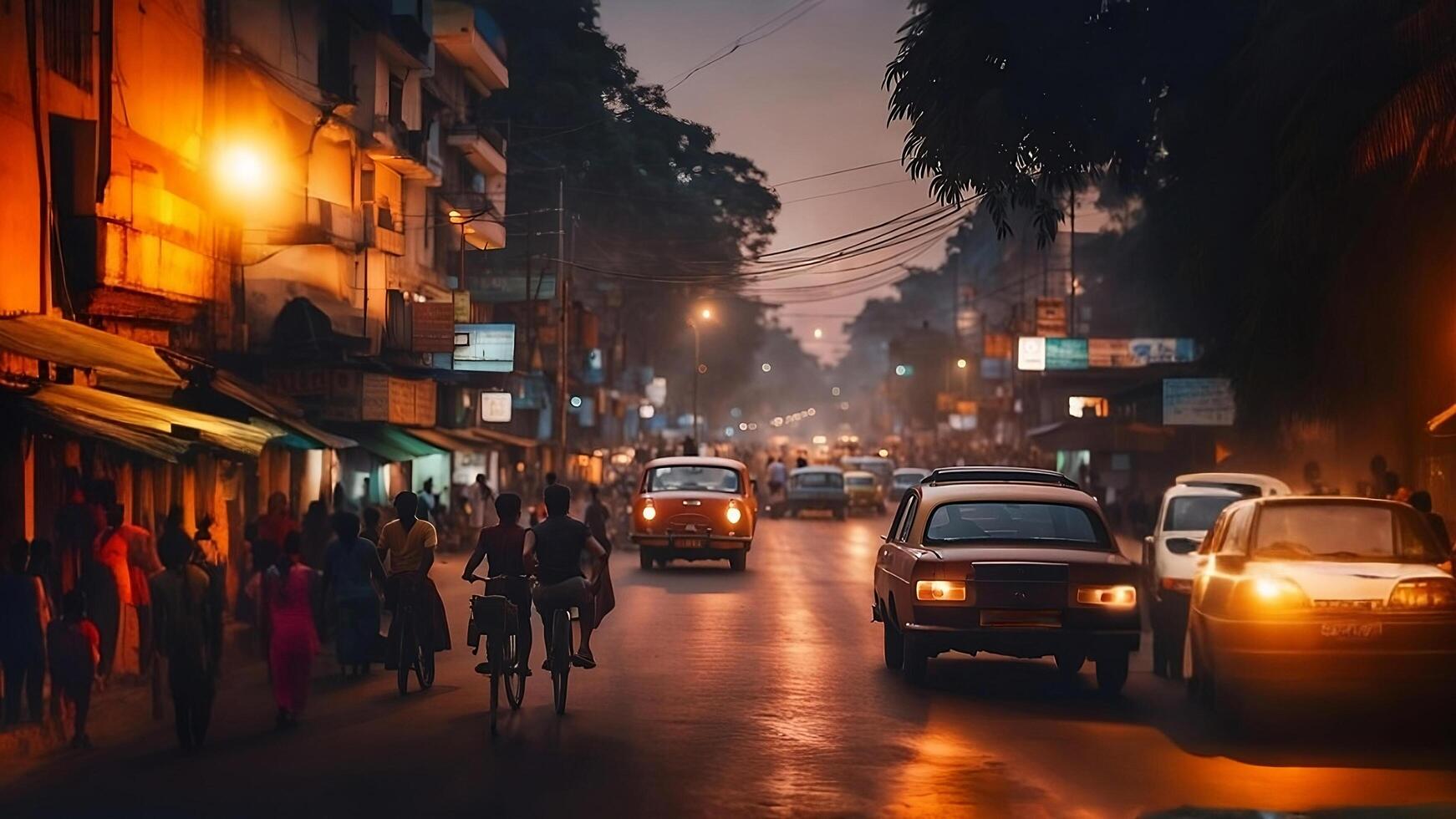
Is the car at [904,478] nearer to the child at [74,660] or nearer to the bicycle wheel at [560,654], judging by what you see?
the bicycle wheel at [560,654]

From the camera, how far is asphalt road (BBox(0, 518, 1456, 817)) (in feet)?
33.2

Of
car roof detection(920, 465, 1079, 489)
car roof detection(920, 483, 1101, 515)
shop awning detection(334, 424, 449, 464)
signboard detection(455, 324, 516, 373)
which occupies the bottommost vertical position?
car roof detection(920, 483, 1101, 515)

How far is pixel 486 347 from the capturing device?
45.6 meters

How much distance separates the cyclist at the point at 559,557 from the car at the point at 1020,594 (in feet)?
9.56

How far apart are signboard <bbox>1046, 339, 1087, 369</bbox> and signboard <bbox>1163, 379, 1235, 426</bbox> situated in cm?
1542

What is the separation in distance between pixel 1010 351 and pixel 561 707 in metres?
66.7

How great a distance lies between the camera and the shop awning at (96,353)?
715 inches

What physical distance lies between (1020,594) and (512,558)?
4204 mm

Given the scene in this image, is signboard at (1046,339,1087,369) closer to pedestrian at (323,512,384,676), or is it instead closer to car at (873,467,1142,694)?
car at (873,467,1142,694)

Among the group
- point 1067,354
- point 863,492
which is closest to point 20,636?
point 1067,354

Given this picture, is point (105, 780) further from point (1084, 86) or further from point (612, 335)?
point (612, 335)

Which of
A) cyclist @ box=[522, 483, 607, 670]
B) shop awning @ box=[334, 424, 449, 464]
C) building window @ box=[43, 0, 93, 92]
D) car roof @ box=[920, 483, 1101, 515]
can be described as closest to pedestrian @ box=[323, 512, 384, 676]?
cyclist @ box=[522, 483, 607, 670]

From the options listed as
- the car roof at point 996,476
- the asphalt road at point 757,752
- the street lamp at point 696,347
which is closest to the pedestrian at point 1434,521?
the asphalt road at point 757,752

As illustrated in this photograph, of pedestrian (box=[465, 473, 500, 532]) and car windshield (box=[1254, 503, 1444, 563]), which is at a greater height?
car windshield (box=[1254, 503, 1444, 563])
